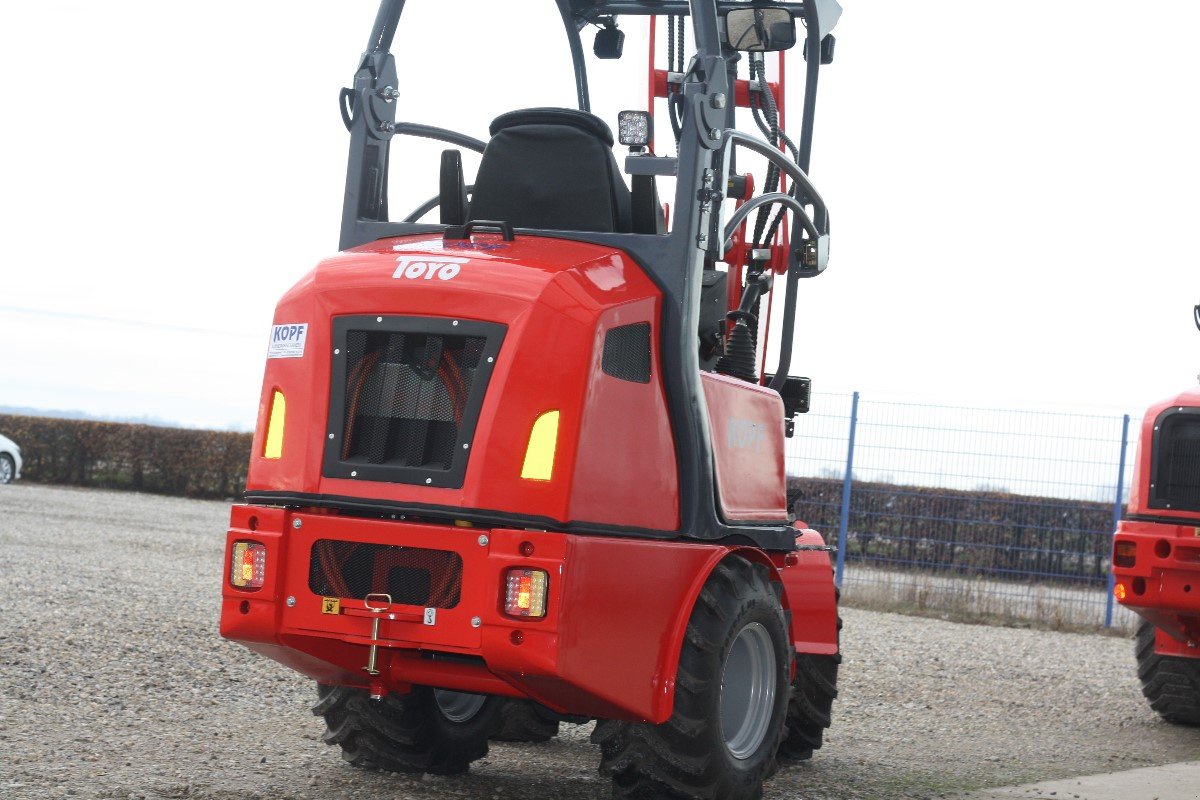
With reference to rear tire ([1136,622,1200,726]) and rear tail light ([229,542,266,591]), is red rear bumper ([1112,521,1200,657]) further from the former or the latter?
rear tail light ([229,542,266,591])

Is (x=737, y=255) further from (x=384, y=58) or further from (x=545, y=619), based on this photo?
(x=545, y=619)

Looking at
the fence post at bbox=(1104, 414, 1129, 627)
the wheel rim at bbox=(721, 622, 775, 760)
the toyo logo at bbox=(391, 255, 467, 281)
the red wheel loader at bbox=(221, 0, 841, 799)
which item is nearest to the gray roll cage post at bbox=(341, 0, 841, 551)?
the red wheel loader at bbox=(221, 0, 841, 799)

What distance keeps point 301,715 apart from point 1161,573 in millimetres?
4767

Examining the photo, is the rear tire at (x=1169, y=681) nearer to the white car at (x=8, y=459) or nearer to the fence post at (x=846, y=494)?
the fence post at (x=846, y=494)

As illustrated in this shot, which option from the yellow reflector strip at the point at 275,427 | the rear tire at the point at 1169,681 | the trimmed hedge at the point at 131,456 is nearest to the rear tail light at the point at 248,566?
the yellow reflector strip at the point at 275,427

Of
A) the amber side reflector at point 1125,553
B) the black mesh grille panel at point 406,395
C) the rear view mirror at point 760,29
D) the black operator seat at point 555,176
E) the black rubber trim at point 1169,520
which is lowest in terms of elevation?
the amber side reflector at point 1125,553

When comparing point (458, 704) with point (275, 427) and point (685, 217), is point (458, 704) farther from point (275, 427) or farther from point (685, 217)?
point (685, 217)

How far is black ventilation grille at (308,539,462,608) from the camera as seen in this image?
15.2 feet

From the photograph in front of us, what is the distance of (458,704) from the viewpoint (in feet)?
20.2

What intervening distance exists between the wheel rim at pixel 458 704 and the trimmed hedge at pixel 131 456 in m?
22.2

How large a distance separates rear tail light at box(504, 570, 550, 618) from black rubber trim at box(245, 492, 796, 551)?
0.48ft

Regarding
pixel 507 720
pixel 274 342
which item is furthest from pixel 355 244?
pixel 507 720

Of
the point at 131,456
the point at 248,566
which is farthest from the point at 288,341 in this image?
the point at 131,456

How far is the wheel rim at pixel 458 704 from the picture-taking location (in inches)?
239
